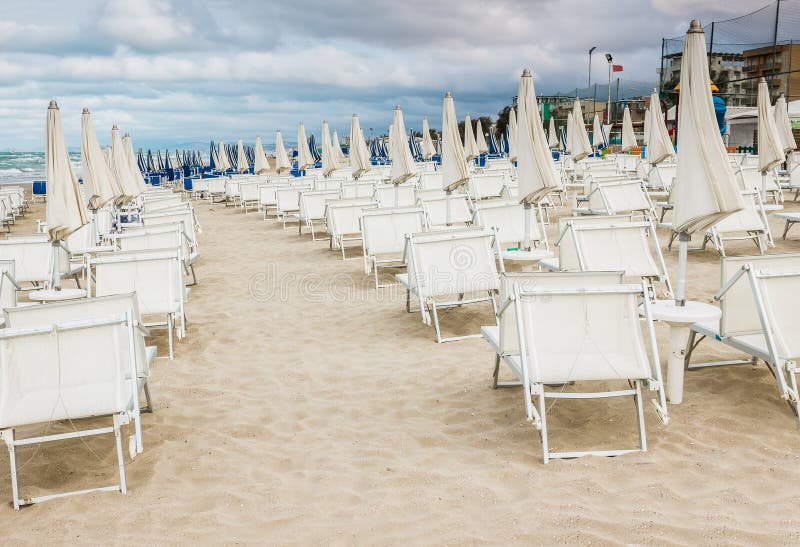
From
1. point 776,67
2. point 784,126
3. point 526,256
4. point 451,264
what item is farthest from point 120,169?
point 776,67

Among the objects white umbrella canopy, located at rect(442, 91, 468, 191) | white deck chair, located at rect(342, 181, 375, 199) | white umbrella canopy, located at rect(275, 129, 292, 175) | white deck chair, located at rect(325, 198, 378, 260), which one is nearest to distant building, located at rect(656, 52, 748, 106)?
white umbrella canopy, located at rect(275, 129, 292, 175)

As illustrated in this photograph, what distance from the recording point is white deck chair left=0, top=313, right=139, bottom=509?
2990 millimetres

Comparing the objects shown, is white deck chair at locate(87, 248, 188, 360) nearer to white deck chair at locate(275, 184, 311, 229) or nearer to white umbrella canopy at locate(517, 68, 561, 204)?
white umbrella canopy at locate(517, 68, 561, 204)

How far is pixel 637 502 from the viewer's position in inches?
107

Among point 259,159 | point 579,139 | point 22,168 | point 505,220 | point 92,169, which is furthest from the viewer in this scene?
point 22,168

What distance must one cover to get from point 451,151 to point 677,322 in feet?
18.4

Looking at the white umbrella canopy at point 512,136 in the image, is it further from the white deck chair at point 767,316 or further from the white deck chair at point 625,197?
the white deck chair at point 767,316

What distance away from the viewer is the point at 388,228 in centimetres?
734

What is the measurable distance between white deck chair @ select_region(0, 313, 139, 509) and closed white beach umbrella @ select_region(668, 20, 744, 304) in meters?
2.94

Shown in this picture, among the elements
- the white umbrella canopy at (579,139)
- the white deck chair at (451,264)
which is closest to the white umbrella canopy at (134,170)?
the white deck chair at (451,264)

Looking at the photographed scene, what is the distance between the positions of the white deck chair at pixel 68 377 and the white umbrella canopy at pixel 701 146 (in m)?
2.94

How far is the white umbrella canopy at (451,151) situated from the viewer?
8562 mm

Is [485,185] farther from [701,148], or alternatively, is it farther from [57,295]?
[701,148]

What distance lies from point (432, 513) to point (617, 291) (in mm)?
1410
